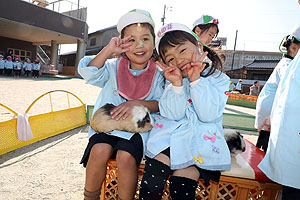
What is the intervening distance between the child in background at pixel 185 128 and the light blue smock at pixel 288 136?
0.32 metres

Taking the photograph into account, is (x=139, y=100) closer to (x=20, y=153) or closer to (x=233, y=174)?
(x=233, y=174)

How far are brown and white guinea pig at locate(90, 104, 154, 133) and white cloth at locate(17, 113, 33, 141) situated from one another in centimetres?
180

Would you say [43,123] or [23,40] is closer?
[43,123]

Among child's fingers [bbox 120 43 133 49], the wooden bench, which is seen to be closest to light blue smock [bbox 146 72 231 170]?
the wooden bench

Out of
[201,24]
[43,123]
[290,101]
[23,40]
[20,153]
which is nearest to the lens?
[290,101]

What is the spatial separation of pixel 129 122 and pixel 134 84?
0.40 meters

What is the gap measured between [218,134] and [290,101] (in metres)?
0.49

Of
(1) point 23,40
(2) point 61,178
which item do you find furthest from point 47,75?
(2) point 61,178

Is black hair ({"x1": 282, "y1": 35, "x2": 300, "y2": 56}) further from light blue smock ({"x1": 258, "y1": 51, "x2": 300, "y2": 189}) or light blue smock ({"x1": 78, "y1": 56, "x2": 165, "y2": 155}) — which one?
light blue smock ({"x1": 78, "y1": 56, "x2": 165, "y2": 155})

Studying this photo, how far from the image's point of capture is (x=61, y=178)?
7.25 ft

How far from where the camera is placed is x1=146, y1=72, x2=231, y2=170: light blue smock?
4.59 ft

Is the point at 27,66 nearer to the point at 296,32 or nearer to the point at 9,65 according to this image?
the point at 9,65

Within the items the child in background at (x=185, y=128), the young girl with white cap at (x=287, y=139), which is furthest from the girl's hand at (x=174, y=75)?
the young girl with white cap at (x=287, y=139)

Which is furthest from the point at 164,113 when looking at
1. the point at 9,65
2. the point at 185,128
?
the point at 9,65
